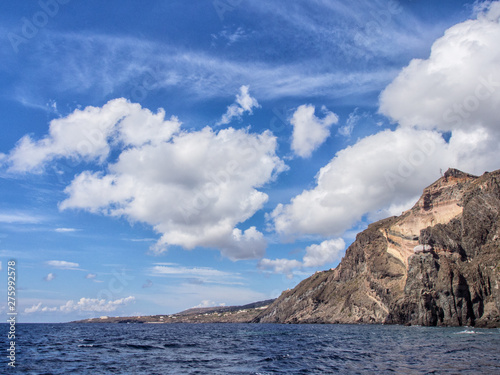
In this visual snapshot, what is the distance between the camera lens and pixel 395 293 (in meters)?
173

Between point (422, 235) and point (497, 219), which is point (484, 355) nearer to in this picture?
point (497, 219)

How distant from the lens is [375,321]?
179 meters

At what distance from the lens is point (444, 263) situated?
458 ft

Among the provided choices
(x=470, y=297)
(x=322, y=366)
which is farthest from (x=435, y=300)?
(x=322, y=366)

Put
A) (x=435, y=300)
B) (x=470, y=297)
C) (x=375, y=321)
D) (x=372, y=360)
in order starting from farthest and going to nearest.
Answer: (x=375, y=321), (x=435, y=300), (x=470, y=297), (x=372, y=360)

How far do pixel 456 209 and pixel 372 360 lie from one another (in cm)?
15894

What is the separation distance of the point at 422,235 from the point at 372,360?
143 m

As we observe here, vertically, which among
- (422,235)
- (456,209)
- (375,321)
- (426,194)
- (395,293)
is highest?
(426,194)

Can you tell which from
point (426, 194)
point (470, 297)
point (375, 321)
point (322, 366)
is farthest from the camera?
point (426, 194)

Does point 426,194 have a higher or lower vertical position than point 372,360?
higher

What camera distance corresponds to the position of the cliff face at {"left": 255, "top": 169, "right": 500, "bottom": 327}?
123438 mm

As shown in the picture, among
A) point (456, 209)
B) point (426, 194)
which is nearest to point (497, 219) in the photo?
point (456, 209)

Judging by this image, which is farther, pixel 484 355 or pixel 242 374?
pixel 484 355

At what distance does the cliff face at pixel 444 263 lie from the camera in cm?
12344
